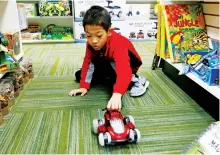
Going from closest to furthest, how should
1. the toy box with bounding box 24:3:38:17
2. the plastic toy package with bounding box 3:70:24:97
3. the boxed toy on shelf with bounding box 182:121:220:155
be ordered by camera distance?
the boxed toy on shelf with bounding box 182:121:220:155
the plastic toy package with bounding box 3:70:24:97
the toy box with bounding box 24:3:38:17

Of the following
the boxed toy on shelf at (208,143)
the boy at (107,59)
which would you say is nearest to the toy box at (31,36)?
the boy at (107,59)

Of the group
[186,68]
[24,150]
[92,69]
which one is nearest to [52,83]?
[92,69]

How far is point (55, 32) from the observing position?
3232mm

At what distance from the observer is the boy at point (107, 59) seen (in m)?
1.04

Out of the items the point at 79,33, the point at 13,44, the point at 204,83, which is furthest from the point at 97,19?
the point at 79,33

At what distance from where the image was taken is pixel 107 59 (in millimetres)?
1325

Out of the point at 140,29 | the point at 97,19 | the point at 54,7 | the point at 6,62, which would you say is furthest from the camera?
the point at 140,29

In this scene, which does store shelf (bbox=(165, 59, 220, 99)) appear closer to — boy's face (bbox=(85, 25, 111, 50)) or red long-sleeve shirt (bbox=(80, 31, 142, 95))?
red long-sleeve shirt (bbox=(80, 31, 142, 95))

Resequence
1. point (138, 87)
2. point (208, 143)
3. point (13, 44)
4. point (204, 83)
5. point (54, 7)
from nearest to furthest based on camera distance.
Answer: point (208, 143)
point (204, 83)
point (138, 87)
point (13, 44)
point (54, 7)

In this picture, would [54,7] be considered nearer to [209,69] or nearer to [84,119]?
[84,119]

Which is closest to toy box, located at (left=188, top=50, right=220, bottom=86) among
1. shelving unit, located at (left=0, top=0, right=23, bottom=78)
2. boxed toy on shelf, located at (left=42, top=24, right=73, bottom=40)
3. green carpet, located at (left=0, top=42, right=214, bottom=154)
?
green carpet, located at (left=0, top=42, right=214, bottom=154)

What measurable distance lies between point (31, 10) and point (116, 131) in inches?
107

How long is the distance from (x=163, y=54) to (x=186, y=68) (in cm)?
35

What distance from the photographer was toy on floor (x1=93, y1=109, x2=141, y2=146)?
33.4 inches
